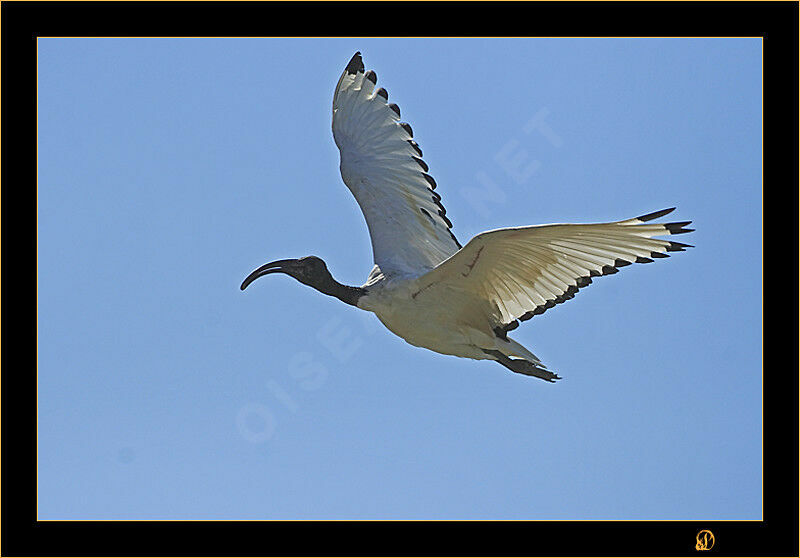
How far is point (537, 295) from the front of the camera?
20.9 ft

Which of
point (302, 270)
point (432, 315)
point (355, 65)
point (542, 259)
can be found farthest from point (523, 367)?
point (355, 65)

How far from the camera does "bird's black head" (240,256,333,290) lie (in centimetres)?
744

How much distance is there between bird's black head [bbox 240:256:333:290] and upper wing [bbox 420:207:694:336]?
1.21m

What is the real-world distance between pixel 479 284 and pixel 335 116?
9.81 ft

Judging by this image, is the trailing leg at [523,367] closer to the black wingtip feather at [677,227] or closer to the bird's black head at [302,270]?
the bird's black head at [302,270]

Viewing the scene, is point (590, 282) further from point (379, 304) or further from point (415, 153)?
point (415, 153)

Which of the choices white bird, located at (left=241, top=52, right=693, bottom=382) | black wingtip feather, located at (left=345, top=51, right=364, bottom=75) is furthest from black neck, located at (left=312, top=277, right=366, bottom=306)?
black wingtip feather, located at (left=345, top=51, right=364, bottom=75)

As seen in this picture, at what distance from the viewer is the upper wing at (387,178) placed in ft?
25.5

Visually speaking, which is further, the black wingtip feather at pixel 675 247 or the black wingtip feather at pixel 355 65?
the black wingtip feather at pixel 355 65

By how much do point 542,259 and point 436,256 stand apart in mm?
1867

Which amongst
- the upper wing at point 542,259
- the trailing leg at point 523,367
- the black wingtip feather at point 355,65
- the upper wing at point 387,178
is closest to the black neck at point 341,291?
the upper wing at point 387,178

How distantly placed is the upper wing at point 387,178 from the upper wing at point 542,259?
0.93 metres

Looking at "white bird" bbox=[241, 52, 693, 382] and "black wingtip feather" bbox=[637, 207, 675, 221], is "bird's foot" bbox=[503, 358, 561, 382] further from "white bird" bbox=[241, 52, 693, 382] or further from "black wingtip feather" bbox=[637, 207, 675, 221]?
"black wingtip feather" bbox=[637, 207, 675, 221]

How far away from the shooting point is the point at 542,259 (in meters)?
6.07
